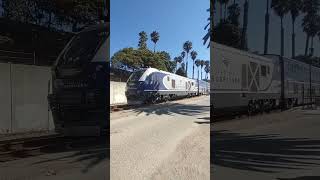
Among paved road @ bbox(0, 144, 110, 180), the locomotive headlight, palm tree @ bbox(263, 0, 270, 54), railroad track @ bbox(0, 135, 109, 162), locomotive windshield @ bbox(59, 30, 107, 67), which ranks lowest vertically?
paved road @ bbox(0, 144, 110, 180)

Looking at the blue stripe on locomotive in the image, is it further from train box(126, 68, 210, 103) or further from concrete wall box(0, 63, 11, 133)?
concrete wall box(0, 63, 11, 133)

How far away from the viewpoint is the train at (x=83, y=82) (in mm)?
2898

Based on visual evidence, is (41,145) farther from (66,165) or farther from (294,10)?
(294,10)

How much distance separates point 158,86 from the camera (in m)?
3.52

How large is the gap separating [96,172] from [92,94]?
508 millimetres

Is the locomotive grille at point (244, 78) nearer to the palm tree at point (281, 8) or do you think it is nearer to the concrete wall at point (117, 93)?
the palm tree at point (281, 8)

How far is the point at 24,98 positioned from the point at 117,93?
0.61 metres

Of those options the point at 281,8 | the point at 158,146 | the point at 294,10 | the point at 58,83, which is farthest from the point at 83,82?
the point at 294,10

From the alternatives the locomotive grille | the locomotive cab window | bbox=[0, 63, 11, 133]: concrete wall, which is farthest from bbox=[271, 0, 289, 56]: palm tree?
bbox=[0, 63, 11, 133]: concrete wall

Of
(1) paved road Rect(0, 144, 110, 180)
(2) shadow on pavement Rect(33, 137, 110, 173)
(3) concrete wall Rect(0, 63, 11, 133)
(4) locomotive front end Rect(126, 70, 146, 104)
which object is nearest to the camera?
(3) concrete wall Rect(0, 63, 11, 133)

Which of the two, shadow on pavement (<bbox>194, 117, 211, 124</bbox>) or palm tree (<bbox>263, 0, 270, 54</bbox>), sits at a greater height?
palm tree (<bbox>263, 0, 270, 54</bbox>)

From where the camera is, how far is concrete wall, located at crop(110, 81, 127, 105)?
116 inches

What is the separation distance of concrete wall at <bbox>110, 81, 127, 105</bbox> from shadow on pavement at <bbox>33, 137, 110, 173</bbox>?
0.27 meters

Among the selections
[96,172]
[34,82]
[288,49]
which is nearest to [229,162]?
[96,172]
